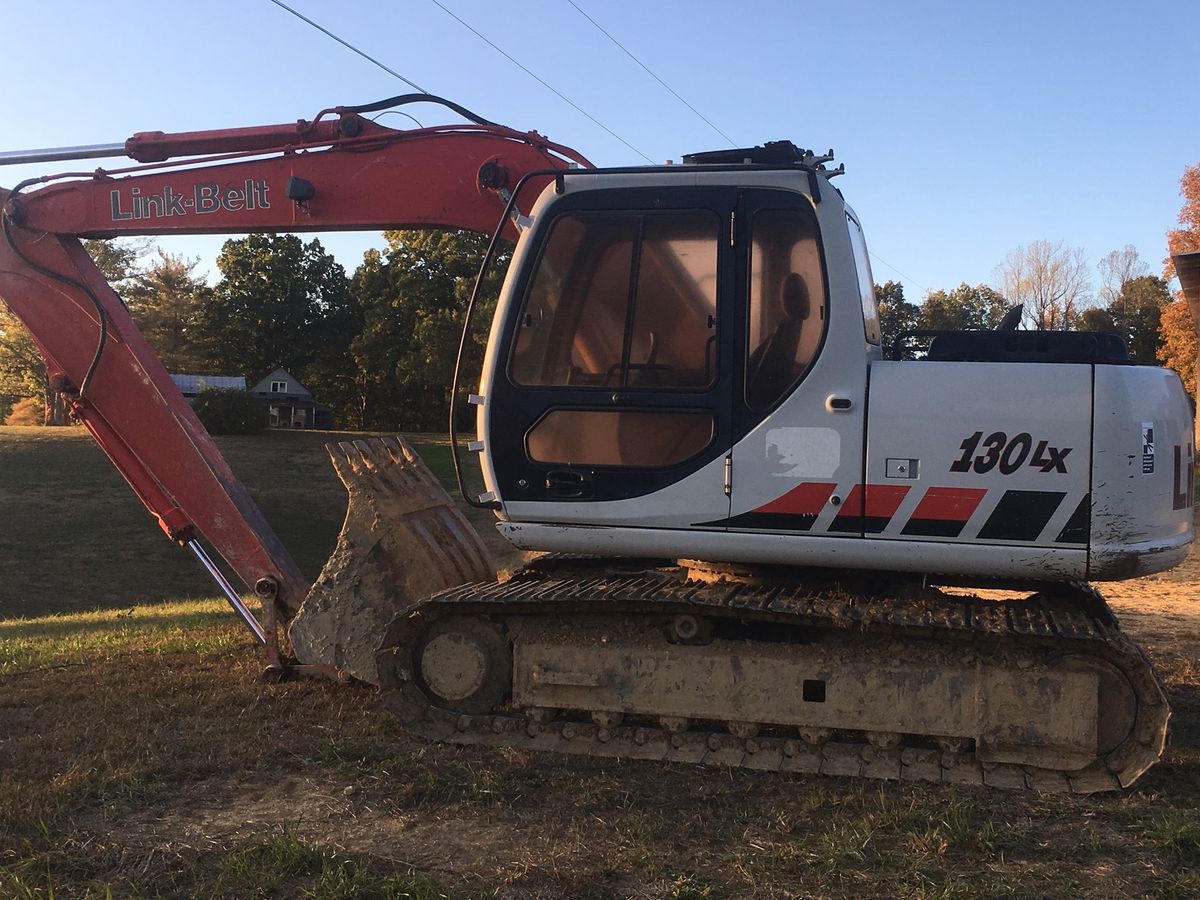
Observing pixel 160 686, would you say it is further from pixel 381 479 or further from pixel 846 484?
pixel 846 484

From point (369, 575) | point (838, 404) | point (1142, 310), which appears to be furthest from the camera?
point (1142, 310)

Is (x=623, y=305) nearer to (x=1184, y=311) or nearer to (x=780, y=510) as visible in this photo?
(x=780, y=510)

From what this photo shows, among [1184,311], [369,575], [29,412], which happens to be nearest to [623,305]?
[369,575]

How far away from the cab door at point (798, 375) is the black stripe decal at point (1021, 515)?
1.62ft

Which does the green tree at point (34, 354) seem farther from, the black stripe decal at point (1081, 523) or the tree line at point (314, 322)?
the black stripe decal at point (1081, 523)

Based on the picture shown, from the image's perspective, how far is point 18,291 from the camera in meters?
7.02

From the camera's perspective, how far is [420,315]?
4797 cm

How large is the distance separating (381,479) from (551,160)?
7.24 feet

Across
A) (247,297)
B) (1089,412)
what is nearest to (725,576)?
(1089,412)

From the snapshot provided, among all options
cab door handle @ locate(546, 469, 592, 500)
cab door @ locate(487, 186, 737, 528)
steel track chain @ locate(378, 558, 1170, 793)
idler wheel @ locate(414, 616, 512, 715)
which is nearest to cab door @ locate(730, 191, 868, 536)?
cab door @ locate(487, 186, 737, 528)

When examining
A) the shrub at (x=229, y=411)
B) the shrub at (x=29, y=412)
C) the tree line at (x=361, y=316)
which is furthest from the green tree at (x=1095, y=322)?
the shrub at (x=29, y=412)

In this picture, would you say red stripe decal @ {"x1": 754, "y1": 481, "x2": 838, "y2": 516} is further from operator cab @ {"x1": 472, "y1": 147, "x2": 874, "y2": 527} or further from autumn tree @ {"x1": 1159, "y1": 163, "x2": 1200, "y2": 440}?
autumn tree @ {"x1": 1159, "y1": 163, "x2": 1200, "y2": 440}

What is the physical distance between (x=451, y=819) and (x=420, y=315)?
45081 millimetres

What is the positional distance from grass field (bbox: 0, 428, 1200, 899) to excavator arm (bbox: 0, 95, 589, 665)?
1.11 m
